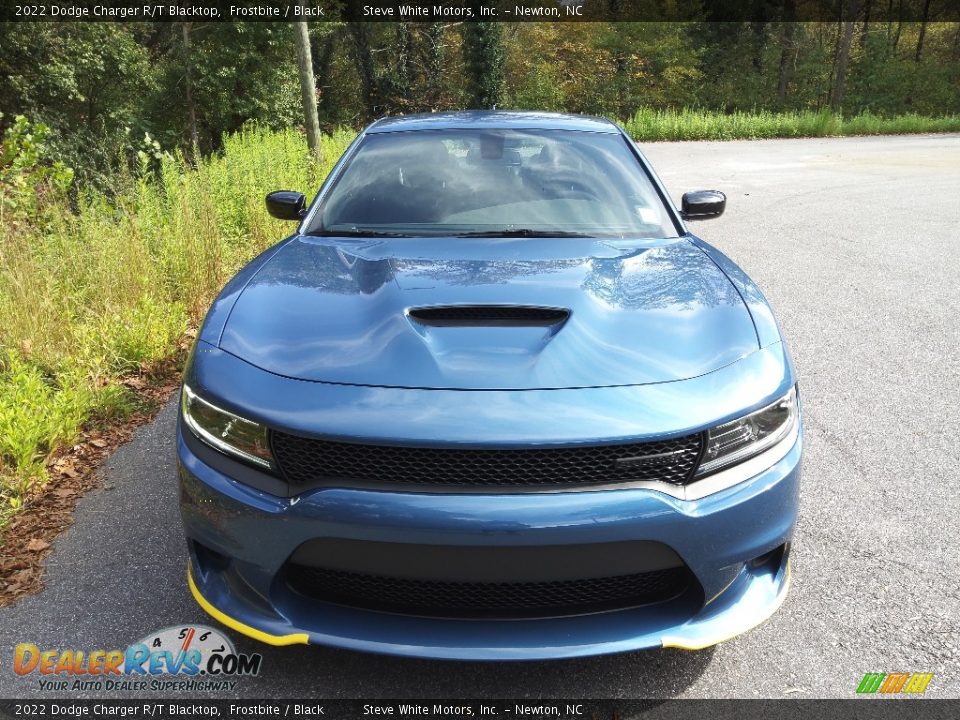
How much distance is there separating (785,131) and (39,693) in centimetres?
2812

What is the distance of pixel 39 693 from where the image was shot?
6.95ft

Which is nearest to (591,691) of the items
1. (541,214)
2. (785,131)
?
(541,214)

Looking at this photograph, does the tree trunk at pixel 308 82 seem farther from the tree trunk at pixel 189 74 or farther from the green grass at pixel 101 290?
the tree trunk at pixel 189 74

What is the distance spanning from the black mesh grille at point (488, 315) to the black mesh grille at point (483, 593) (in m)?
0.74

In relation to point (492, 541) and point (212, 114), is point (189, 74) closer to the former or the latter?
point (212, 114)

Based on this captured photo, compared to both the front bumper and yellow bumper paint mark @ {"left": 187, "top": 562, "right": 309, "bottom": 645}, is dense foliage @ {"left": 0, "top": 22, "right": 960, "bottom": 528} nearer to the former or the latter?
yellow bumper paint mark @ {"left": 187, "top": 562, "right": 309, "bottom": 645}

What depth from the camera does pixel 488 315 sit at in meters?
2.17

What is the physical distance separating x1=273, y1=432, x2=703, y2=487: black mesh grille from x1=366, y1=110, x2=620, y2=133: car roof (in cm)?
235

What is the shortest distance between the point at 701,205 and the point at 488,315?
1809 millimetres

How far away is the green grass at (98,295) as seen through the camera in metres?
3.59

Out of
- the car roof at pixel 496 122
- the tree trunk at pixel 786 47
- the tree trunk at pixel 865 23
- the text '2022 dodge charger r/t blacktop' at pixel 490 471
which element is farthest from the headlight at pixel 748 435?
the tree trunk at pixel 865 23

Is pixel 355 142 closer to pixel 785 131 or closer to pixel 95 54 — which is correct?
pixel 785 131

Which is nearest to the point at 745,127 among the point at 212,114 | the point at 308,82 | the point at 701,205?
the point at 308,82

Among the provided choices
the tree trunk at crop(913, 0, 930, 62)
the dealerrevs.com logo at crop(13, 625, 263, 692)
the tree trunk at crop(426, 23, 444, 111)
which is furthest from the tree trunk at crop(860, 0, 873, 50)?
the dealerrevs.com logo at crop(13, 625, 263, 692)
